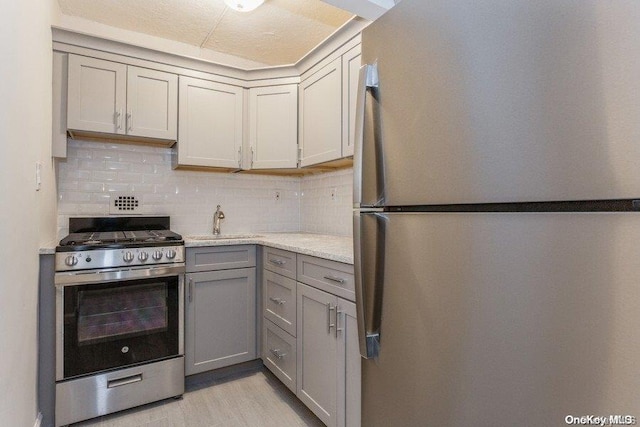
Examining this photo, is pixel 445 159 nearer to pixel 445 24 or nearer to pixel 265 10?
pixel 445 24

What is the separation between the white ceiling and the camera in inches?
89.7

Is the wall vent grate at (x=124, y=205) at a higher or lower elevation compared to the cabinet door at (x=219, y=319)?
higher

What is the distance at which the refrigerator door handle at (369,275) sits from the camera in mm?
968

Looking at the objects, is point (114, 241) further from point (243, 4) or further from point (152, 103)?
point (243, 4)

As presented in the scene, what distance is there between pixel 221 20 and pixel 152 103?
2.60 feet

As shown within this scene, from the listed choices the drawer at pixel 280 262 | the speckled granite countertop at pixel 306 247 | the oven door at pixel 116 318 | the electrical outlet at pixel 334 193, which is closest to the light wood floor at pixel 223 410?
the oven door at pixel 116 318

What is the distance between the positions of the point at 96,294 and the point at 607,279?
2.23 meters

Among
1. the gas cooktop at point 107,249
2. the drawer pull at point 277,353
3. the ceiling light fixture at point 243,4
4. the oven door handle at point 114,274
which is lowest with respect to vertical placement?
the drawer pull at point 277,353

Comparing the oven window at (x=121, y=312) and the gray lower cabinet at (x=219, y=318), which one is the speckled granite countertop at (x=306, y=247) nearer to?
the gray lower cabinet at (x=219, y=318)

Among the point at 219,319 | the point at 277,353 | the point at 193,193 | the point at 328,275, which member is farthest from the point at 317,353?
the point at 193,193

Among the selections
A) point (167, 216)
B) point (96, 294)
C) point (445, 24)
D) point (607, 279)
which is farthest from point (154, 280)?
point (607, 279)

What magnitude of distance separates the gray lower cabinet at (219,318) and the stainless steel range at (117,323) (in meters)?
0.09

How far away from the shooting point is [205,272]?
89.6 inches

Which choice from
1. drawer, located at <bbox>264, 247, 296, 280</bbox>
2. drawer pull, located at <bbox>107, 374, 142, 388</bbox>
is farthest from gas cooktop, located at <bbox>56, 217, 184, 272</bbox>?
drawer pull, located at <bbox>107, 374, 142, 388</bbox>
